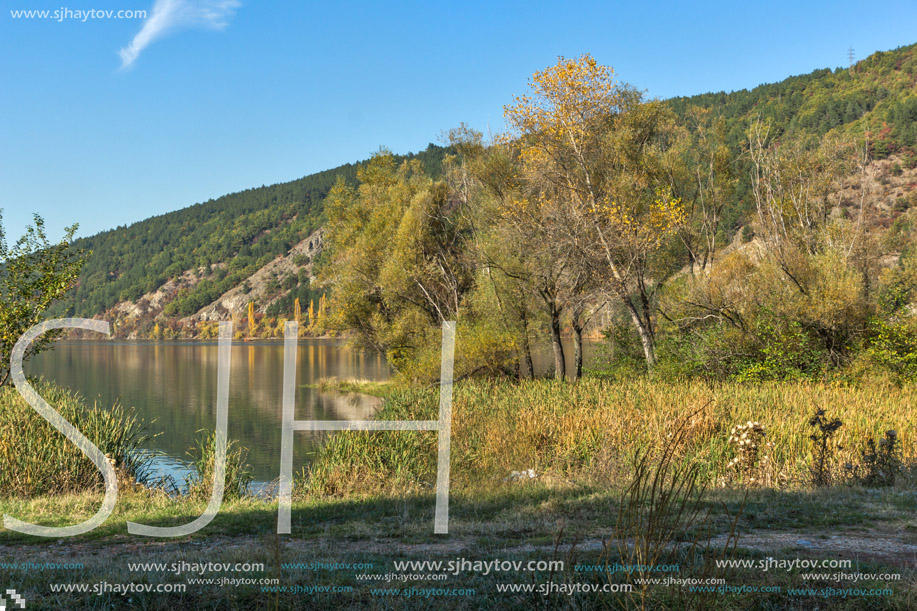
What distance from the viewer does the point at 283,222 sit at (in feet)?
570

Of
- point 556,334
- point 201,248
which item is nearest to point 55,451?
point 556,334

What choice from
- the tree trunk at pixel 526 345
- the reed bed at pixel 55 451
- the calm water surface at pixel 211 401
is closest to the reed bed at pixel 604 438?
the reed bed at pixel 55 451

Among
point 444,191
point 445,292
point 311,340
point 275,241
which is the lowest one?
point 311,340

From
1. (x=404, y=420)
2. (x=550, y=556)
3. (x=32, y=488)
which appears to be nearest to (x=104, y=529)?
(x=32, y=488)

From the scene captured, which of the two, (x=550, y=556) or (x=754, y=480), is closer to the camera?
(x=550, y=556)

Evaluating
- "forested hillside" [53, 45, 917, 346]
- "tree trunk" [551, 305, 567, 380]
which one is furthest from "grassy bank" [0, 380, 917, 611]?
"forested hillside" [53, 45, 917, 346]

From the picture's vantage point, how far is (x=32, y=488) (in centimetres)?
1058

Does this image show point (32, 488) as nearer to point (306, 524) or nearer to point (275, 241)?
point (306, 524)

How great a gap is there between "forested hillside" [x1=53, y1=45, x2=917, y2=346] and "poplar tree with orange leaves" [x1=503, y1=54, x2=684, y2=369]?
6.59 meters

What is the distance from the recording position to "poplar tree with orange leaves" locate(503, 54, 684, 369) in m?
→ 19.4

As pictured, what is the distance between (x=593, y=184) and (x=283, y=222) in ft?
533

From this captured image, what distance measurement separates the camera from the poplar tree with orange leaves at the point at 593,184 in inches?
765

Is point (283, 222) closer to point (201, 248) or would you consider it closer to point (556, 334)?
point (201, 248)

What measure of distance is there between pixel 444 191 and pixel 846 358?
57.5 ft
